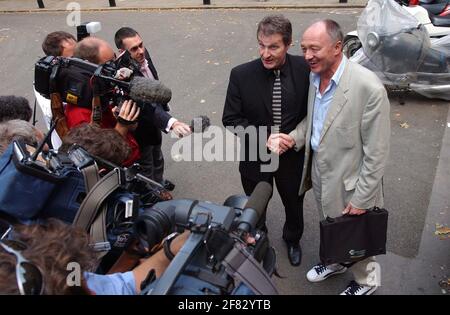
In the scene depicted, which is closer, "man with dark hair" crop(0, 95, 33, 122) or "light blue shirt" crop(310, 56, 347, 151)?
"light blue shirt" crop(310, 56, 347, 151)

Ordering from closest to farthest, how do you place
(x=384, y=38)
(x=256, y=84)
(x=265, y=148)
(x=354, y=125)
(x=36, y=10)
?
1. (x=354, y=125)
2. (x=256, y=84)
3. (x=265, y=148)
4. (x=384, y=38)
5. (x=36, y=10)

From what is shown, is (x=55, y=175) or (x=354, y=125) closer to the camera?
(x=55, y=175)

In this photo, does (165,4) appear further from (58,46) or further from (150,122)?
(150,122)

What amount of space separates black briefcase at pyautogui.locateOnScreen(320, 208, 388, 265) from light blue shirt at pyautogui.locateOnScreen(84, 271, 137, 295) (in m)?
1.39

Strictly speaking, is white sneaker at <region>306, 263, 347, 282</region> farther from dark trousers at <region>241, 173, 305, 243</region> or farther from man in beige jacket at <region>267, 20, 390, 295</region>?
man in beige jacket at <region>267, 20, 390, 295</region>

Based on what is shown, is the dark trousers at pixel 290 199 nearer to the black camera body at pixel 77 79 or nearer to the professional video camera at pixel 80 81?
the professional video camera at pixel 80 81

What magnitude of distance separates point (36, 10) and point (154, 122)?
11.9m

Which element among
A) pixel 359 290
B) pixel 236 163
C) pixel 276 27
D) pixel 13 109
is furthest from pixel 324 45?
pixel 236 163

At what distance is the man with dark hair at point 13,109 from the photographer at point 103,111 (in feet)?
0.94

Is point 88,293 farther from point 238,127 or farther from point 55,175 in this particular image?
point 238,127

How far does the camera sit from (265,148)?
2883 mm

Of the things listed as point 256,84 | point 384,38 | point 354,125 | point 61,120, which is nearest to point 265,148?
point 256,84

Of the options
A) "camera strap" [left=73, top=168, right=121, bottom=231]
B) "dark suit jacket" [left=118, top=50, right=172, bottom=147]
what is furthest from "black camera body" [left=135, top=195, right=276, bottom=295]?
"dark suit jacket" [left=118, top=50, right=172, bottom=147]

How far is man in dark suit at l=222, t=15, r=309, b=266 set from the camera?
254 cm
